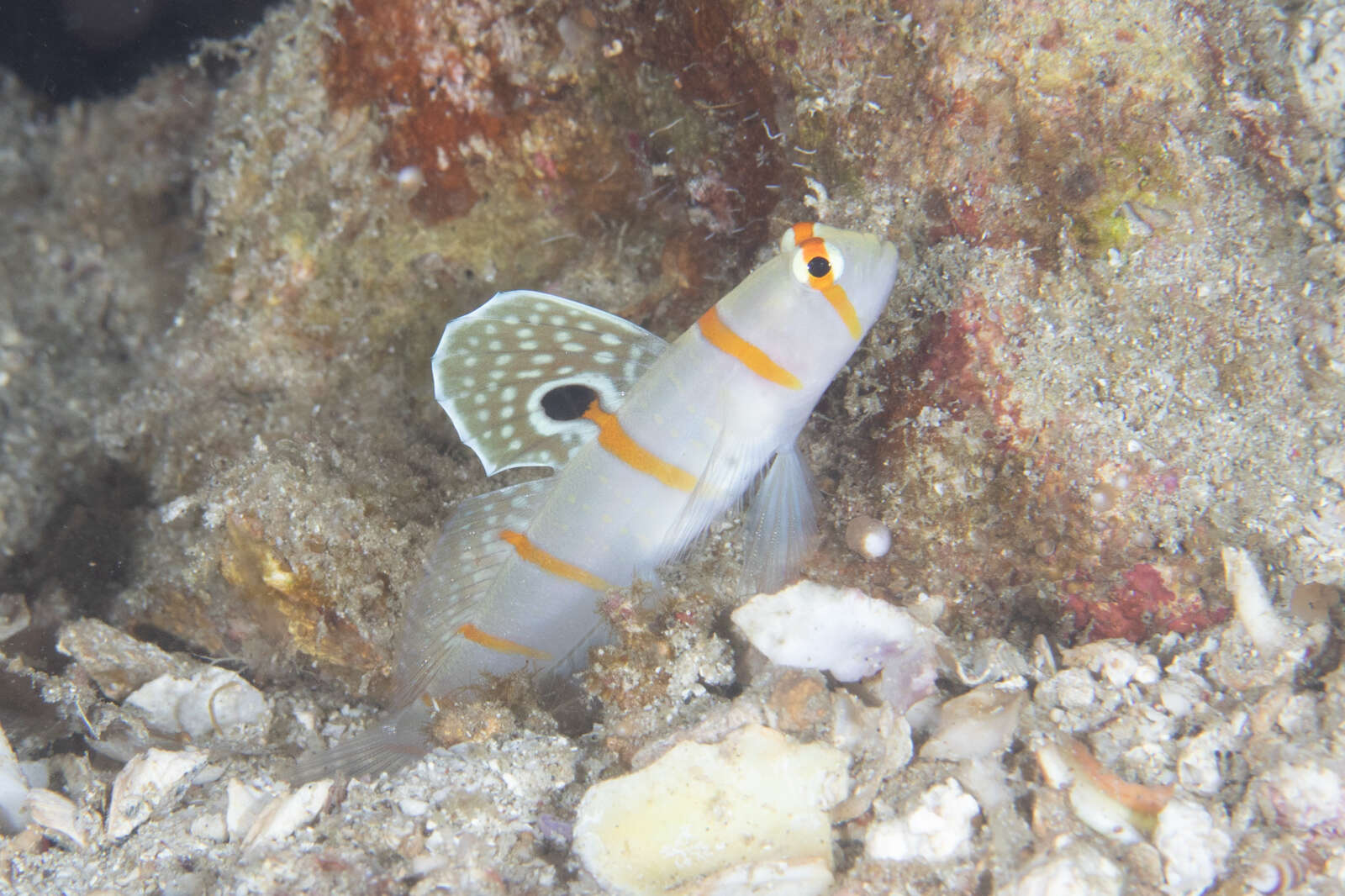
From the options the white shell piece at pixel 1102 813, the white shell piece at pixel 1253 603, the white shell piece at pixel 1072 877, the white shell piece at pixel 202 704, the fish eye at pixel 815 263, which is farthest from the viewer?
the white shell piece at pixel 202 704

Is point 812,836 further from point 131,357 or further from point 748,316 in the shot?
point 131,357

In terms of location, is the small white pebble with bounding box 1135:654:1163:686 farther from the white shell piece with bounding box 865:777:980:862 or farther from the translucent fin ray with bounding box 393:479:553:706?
the translucent fin ray with bounding box 393:479:553:706

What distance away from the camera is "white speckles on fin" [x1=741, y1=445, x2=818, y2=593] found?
8.52ft

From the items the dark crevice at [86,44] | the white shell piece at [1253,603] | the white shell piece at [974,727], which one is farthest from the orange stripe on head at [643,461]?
the dark crevice at [86,44]

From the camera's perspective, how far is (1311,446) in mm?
2340

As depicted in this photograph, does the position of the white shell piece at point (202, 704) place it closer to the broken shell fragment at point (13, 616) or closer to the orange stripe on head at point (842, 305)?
the broken shell fragment at point (13, 616)

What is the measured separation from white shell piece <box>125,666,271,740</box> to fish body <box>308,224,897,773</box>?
2.82 feet

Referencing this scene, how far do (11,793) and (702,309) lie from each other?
326 cm

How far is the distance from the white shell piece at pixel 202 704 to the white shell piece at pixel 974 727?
9.07 ft

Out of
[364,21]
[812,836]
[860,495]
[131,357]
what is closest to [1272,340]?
[860,495]

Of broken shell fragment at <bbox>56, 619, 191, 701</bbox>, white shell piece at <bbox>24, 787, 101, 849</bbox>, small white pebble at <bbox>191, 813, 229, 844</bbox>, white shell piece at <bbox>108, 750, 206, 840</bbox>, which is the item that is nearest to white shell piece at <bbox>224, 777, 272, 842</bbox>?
small white pebble at <bbox>191, 813, 229, 844</bbox>

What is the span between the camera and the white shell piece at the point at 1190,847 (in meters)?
1.85

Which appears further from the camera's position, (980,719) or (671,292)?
(671,292)

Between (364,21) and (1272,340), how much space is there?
13.0 ft
